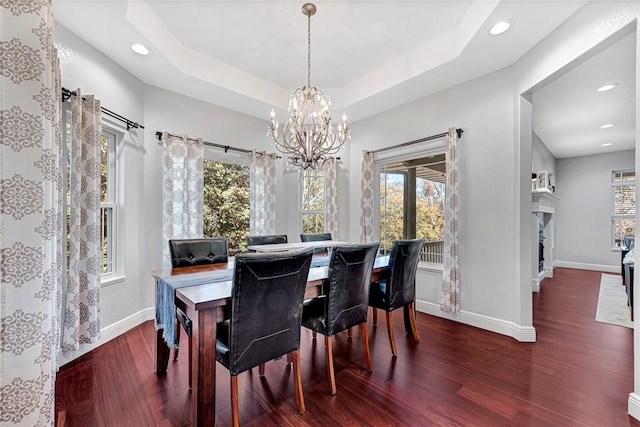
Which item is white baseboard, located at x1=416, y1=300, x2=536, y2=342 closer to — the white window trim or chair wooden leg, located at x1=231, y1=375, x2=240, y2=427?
chair wooden leg, located at x1=231, y1=375, x2=240, y2=427

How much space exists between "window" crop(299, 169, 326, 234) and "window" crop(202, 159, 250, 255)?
3.08 ft

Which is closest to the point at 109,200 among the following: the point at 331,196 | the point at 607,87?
the point at 331,196

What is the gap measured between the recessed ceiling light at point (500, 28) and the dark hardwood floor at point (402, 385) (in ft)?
9.41

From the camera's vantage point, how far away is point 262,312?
162 cm

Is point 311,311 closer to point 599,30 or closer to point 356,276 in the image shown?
point 356,276

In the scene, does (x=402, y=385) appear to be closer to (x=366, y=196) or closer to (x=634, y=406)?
(x=634, y=406)

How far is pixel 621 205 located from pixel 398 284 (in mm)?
7434

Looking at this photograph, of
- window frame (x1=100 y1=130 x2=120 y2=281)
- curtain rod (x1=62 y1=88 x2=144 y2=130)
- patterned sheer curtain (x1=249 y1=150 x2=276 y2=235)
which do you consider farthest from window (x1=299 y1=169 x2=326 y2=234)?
window frame (x1=100 y1=130 x2=120 y2=281)

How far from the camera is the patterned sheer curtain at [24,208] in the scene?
1040 mm

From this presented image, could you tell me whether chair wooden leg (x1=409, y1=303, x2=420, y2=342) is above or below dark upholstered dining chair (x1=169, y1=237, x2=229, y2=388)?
below

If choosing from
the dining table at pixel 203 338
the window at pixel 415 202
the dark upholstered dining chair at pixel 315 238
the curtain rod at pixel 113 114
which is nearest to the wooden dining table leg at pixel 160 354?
the dining table at pixel 203 338

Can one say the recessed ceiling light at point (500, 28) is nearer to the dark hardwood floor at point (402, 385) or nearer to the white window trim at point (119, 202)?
the dark hardwood floor at point (402, 385)

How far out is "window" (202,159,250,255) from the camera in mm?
4168

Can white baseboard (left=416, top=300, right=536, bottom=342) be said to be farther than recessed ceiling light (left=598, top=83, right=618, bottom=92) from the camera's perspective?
No
